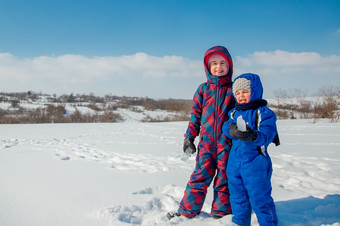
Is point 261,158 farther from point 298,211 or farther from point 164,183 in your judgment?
point 164,183

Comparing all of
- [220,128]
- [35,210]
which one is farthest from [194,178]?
[35,210]

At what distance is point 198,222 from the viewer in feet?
5.13

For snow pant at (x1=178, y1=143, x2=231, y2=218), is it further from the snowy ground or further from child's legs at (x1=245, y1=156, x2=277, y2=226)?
child's legs at (x1=245, y1=156, x2=277, y2=226)

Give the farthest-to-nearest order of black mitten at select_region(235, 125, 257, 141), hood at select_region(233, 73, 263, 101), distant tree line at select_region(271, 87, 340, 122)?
distant tree line at select_region(271, 87, 340, 122), hood at select_region(233, 73, 263, 101), black mitten at select_region(235, 125, 257, 141)

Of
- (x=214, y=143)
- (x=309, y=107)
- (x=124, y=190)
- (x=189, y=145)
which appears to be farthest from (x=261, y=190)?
(x=309, y=107)

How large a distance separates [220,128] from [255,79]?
431 millimetres

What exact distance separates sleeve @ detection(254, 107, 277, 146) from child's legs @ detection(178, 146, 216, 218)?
440 mm

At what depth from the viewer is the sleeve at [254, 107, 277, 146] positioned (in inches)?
51.9

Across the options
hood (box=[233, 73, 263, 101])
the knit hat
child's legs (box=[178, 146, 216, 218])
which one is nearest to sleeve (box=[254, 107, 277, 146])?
hood (box=[233, 73, 263, 101])

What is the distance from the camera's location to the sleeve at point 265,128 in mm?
1317

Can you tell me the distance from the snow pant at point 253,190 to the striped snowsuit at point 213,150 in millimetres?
140

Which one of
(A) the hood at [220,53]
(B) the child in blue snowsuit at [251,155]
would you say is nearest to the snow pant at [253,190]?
(B) the child in blue snowsuit at [251,155]

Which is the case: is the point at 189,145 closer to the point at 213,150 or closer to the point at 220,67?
the point at 213,150

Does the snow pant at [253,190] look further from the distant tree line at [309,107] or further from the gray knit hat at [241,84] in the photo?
the distant tree line at [309,107]
